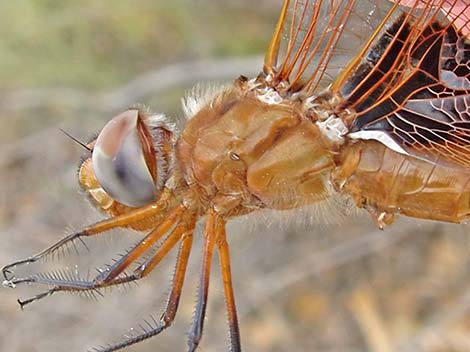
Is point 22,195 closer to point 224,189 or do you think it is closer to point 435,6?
point 224,189

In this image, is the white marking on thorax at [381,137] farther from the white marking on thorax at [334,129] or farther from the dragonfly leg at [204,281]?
the dragonfly leg at [204,281]

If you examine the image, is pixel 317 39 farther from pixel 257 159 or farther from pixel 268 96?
pixel 257 159

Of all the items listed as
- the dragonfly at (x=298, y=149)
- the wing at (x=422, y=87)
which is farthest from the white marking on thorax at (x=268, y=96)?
the wing at (x=422, y=87)

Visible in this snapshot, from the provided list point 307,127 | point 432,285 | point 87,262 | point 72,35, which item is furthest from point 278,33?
point 72,35

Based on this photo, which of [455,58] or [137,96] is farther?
[137,96]

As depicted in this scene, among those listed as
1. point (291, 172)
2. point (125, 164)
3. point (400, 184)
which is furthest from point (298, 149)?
point (125, 164)

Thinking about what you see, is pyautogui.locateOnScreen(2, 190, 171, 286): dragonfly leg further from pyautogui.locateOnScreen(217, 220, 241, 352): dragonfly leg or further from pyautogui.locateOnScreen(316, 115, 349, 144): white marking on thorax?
pyautogui.locateOnScreen(316, 115, 349, 144): white marking on thorax
